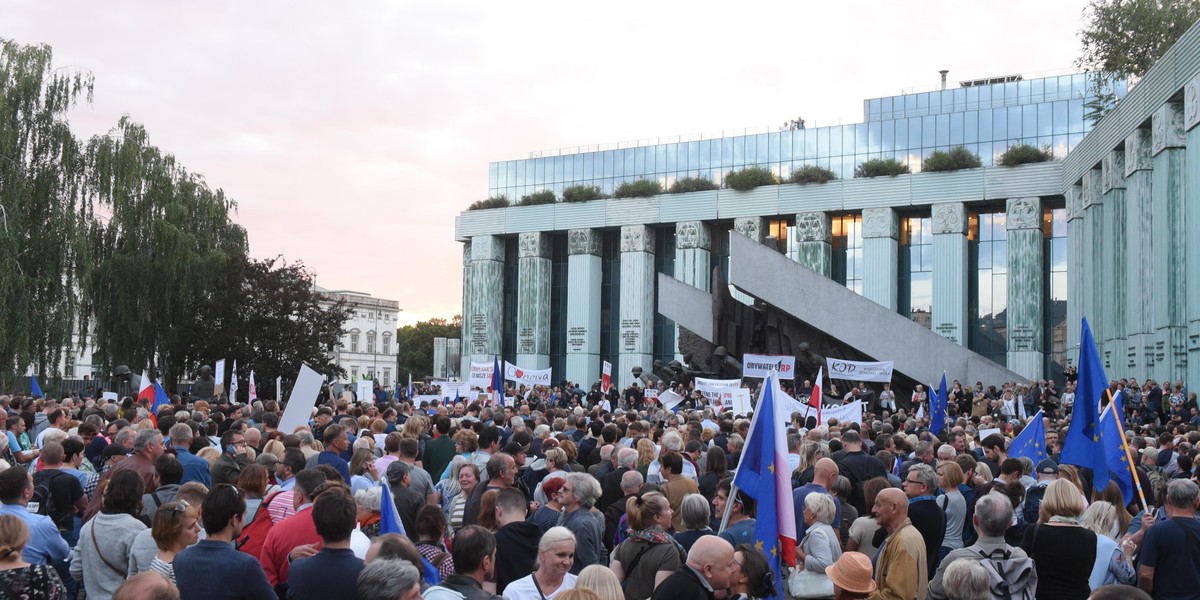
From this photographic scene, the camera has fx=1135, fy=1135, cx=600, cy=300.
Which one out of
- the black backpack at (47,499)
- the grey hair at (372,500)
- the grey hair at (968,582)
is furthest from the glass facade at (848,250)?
the grey hair at (968,582)

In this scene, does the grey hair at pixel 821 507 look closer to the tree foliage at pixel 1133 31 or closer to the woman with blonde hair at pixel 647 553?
the woman with blonde hair at pixel 647 553

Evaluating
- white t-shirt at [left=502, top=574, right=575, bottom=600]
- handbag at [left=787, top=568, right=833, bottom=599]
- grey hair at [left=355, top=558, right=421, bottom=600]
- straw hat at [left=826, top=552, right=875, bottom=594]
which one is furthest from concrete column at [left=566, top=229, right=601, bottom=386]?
grey hair at [left=355, top=558, right=421, bottom=600]

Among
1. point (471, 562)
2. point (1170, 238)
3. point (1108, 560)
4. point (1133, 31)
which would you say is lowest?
point (1108, 560)

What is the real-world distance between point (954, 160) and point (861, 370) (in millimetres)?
24081

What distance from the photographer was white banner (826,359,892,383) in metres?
26.2

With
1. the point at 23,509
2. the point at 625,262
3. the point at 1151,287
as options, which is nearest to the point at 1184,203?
the point at 1151,287

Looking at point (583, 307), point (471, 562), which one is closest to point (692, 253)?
point (583, 307)

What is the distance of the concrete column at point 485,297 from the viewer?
58.4m

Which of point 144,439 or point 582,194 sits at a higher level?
point 582,194

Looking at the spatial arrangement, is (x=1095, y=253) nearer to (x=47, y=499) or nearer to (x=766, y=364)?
(x=766, y=364)

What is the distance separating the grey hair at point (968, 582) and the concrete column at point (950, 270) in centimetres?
4329

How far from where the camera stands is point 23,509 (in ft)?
21.8

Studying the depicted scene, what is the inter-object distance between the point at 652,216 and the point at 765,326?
76.3ft

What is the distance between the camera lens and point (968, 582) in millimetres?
5445
